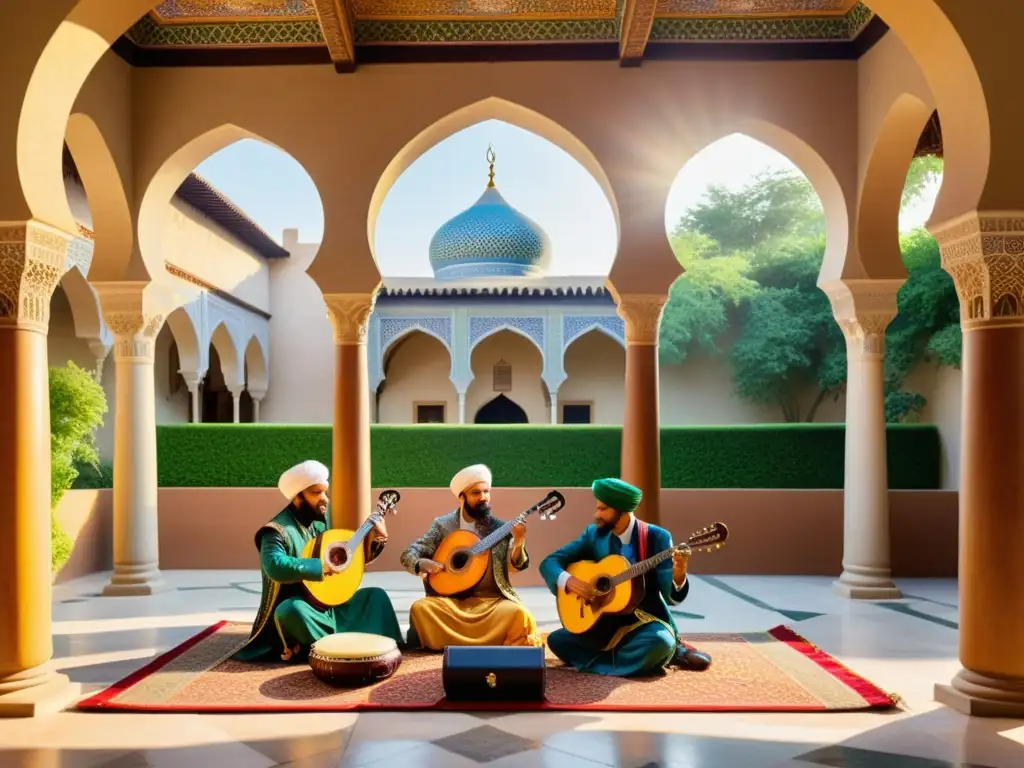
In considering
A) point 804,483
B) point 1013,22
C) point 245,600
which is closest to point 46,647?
point 245,600

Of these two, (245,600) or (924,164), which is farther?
(924,164)

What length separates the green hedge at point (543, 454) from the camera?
35.1 feet

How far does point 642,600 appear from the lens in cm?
548

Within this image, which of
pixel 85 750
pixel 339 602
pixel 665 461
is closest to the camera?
pixel 85 750

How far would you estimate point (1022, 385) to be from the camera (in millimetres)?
4613

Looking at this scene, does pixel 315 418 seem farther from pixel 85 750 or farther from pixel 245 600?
pixel 85 750

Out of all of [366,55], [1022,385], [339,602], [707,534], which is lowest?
[339,602]

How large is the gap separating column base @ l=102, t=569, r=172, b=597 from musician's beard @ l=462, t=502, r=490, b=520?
4.01 metres

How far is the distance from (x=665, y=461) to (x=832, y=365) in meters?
8.48

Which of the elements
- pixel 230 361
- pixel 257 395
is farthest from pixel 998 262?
pixel 257 395

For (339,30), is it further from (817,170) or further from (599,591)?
(599,591)

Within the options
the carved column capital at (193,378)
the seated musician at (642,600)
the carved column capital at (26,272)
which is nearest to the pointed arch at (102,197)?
the carved column capital at (26,272)

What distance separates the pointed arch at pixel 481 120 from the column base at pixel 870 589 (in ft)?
12.4

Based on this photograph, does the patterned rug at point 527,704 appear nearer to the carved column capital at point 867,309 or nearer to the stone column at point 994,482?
the stone column at point 994,482
